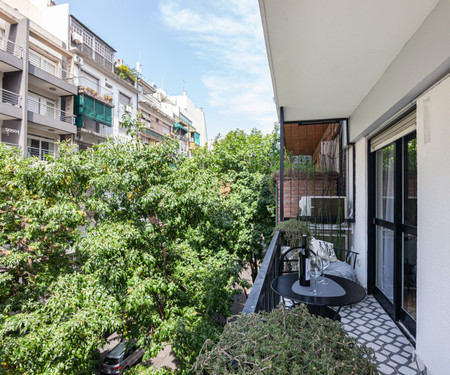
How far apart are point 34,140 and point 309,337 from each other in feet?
43.1

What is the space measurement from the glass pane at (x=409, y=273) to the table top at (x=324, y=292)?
0.78 metres

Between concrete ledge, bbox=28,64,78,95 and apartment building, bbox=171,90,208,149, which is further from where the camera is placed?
apartment building, bbox=171,90,208,149

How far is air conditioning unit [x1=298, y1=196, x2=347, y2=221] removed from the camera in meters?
4.43

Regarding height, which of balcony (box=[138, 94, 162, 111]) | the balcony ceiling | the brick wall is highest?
balcony (box=[138, 94, 162, 111])

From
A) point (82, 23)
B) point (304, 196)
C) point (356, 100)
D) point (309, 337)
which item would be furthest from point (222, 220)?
point (82, 23)

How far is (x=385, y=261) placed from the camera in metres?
3.16

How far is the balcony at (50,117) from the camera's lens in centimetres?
1052

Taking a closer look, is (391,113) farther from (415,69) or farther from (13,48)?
(13,48)

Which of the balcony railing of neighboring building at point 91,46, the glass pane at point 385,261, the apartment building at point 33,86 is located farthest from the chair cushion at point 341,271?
the balcony railing of neighboring building at point 91,46

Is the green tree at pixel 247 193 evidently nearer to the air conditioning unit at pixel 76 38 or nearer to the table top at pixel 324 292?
the table top at pixel 324 292

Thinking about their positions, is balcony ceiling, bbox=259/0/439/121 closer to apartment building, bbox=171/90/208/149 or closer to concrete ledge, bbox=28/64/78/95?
concrete ledge, bbox=28/64/78/95

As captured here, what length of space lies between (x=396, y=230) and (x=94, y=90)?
47.5 ft

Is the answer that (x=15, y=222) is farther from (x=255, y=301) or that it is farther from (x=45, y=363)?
(x=255, y=301)

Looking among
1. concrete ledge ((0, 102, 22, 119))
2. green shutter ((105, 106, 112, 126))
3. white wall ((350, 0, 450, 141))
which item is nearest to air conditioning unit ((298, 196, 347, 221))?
white wall ((350, 0, 450, 141))
